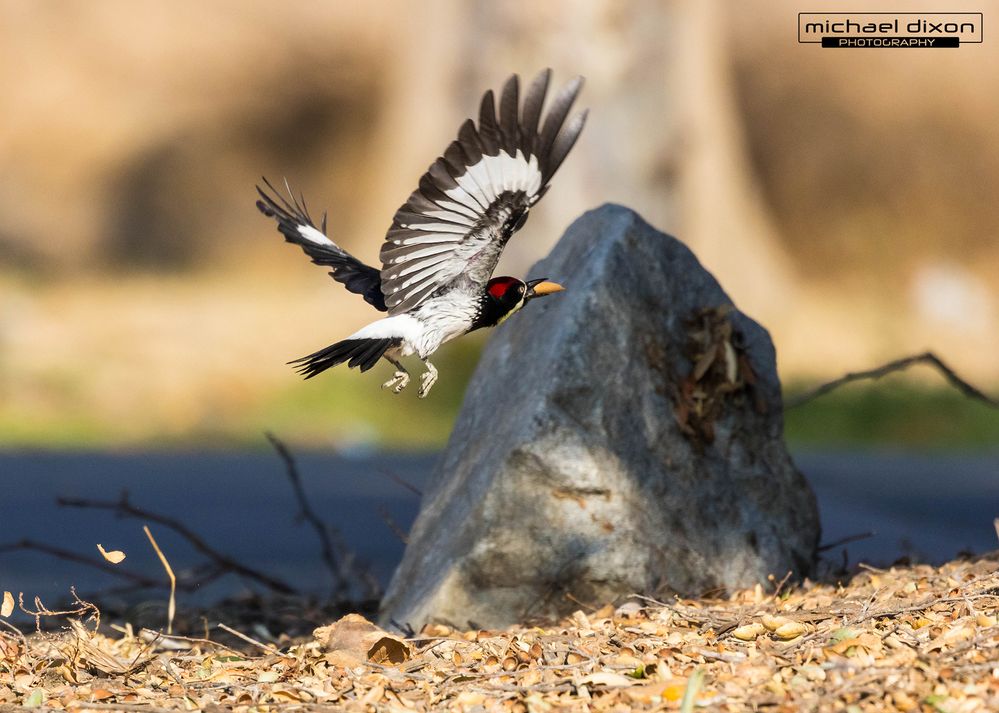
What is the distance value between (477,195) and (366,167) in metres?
14.8

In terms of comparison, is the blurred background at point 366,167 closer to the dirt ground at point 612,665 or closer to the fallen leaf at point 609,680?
the dirt ground at point 612,665

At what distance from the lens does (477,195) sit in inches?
122

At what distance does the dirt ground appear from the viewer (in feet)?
10.1

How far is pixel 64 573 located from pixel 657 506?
3.97 metres

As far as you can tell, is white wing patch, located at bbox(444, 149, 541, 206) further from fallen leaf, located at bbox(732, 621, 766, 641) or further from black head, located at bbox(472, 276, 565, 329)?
fallen leaf, located at bbox(732, 621, 766, 641)

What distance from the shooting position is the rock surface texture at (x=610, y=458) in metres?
4.18

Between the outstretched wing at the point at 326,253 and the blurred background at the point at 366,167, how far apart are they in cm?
1007

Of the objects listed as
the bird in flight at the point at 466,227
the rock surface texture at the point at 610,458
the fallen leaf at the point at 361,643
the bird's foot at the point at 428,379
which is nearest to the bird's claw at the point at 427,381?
the bird's foot at the point at 428,379

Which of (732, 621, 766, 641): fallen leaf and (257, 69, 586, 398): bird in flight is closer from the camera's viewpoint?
(257, 69, 586, 398): bird in flight

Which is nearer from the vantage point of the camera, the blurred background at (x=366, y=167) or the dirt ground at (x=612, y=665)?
the dirt ground at (x=612, y=665)

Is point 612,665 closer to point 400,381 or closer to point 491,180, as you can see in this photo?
point 400,381

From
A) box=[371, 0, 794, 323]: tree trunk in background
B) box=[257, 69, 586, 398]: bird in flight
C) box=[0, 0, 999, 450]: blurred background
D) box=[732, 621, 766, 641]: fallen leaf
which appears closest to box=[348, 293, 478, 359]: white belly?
box=[257, 69, 586, 398]: bird in flight

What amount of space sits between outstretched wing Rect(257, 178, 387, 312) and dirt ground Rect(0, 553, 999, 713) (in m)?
0.98

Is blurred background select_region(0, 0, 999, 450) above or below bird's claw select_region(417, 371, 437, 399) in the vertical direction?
above
